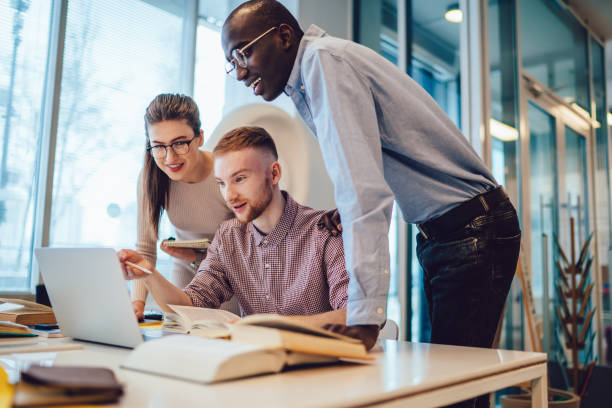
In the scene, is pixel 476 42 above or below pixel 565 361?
above

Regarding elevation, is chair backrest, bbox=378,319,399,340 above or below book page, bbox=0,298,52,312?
below

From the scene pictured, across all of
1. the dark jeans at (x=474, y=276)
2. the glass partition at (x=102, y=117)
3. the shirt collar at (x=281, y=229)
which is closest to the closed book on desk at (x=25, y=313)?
the shirt collar at (x=281, y=229)

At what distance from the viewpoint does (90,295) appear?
0.94m

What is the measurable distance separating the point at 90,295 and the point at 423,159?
728 mm

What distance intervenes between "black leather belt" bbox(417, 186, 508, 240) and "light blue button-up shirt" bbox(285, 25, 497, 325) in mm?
18

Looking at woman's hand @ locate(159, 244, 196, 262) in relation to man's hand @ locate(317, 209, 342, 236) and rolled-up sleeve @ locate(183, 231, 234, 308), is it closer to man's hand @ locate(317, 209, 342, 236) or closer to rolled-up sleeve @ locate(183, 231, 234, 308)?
rolled-up sleeve @ locate(183, 231, 234, 308)

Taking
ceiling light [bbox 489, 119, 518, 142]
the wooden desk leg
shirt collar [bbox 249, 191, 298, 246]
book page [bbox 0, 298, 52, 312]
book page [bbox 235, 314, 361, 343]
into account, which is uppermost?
ceiling light [bbox 489, 119, 518, 142]

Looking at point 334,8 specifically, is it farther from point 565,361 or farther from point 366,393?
point 366,393

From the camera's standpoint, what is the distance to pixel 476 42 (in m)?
2.96

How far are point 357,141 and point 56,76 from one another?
2227 mm

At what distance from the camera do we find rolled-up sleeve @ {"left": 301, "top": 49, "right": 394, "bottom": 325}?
865 mm

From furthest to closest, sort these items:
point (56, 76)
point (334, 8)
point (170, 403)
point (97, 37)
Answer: point (334, 8) < point (97, 37) < point (56, 76) < point (170, 403)

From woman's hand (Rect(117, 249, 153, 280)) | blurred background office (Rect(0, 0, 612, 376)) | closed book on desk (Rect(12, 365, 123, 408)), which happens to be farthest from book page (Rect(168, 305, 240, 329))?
A: blurred background office (Rect(0, 0, 612, 376))

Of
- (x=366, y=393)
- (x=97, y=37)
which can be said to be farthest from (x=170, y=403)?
(x=97, y=37)
